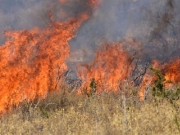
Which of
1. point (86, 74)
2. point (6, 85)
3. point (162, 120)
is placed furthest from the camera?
point (86, 74)

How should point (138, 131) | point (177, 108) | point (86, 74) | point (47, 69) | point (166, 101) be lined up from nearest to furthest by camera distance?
1. point (138, 131)
2. point (177, 108)
3. point (166, 101)
4. point (47, 69)
5. point (86, 74)

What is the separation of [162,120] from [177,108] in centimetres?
156

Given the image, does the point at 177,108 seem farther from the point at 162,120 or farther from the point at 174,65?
the point at 174,65

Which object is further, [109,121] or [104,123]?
[109,121]

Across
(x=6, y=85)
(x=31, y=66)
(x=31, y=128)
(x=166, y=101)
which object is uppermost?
(x=31, y=66)

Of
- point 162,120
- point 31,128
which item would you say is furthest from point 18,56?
point 162,120

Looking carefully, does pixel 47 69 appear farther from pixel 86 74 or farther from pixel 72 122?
pixel 72 122

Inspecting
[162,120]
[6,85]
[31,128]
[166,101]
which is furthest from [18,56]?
[162,120]

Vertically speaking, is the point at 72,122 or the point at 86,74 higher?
the point at 86,74

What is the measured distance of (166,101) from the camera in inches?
752

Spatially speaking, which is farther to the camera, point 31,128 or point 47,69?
point 47,69

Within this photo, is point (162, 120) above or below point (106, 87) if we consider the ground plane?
below

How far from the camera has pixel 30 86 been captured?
97.1ft

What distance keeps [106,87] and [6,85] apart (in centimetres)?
1026
